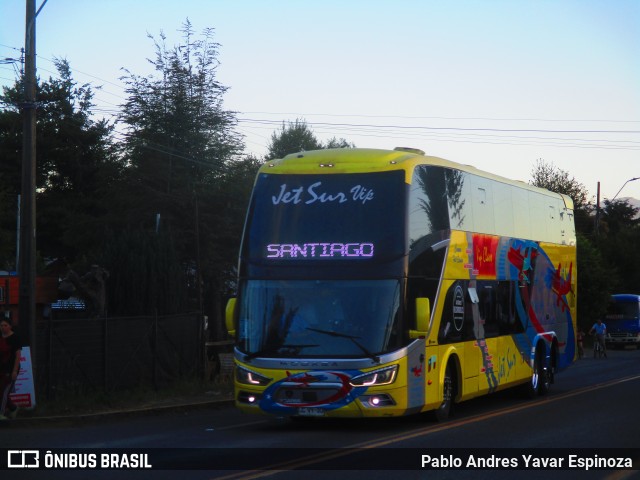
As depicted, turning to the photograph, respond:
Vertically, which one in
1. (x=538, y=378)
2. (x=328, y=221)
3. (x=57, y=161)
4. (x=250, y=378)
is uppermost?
(x=57, y=161)

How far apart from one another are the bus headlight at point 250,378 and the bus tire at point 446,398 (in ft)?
10.1

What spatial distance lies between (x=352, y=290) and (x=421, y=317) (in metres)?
1.06

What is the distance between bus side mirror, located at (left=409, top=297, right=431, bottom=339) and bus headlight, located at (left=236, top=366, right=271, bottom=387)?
224 centimetres

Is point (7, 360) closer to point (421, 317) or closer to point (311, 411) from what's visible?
point (311, 411)

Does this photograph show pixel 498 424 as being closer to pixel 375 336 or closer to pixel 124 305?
pixel 375 336

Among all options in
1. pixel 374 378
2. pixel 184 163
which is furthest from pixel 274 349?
pixel 184 163

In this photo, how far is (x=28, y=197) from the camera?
1836 cm

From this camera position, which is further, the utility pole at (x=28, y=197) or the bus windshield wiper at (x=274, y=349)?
the utility pole at (x=28, y=197)

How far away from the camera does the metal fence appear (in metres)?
20.2

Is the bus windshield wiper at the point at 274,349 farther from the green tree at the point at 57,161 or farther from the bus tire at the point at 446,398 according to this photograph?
the green tree at the point at 57,161

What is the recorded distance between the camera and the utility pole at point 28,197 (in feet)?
59.9

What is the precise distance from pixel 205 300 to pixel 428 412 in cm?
2685

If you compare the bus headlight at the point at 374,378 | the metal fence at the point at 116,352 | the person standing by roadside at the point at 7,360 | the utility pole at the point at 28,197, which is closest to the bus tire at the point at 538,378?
the bus headlight at the point at 374,378

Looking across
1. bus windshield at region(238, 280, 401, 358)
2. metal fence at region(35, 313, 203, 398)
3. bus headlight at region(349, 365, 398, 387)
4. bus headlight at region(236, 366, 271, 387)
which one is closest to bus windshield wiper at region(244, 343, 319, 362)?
bus windshield at region(238, 280, 401, 358)
